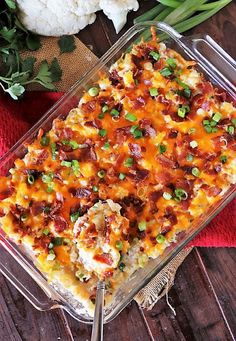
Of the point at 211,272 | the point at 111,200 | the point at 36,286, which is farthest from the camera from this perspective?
the point at 211,272

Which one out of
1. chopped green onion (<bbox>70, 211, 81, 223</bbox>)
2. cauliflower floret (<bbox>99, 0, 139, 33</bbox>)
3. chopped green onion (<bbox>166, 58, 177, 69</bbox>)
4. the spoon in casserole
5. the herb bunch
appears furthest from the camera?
cauliflower floret (<bbox>99, 0, 139, 33</bbox>)

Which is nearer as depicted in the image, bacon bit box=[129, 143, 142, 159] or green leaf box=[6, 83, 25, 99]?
bacon bit box=[129, 143, 142, 159]

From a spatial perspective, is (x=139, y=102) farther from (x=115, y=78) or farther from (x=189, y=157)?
(x=189, y=157)

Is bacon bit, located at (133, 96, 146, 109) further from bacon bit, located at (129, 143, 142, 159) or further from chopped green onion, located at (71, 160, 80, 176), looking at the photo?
chopped green onion, located at (71, 160, 80, 176)

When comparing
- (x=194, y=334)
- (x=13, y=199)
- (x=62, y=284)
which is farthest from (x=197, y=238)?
(x=13, y=199)

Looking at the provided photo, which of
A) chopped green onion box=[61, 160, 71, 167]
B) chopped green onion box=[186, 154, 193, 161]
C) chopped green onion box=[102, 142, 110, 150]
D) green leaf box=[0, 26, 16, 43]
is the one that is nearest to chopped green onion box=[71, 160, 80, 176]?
chopped green onion box=[61, 160, 71, 167]

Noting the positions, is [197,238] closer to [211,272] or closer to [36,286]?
[211,272]
